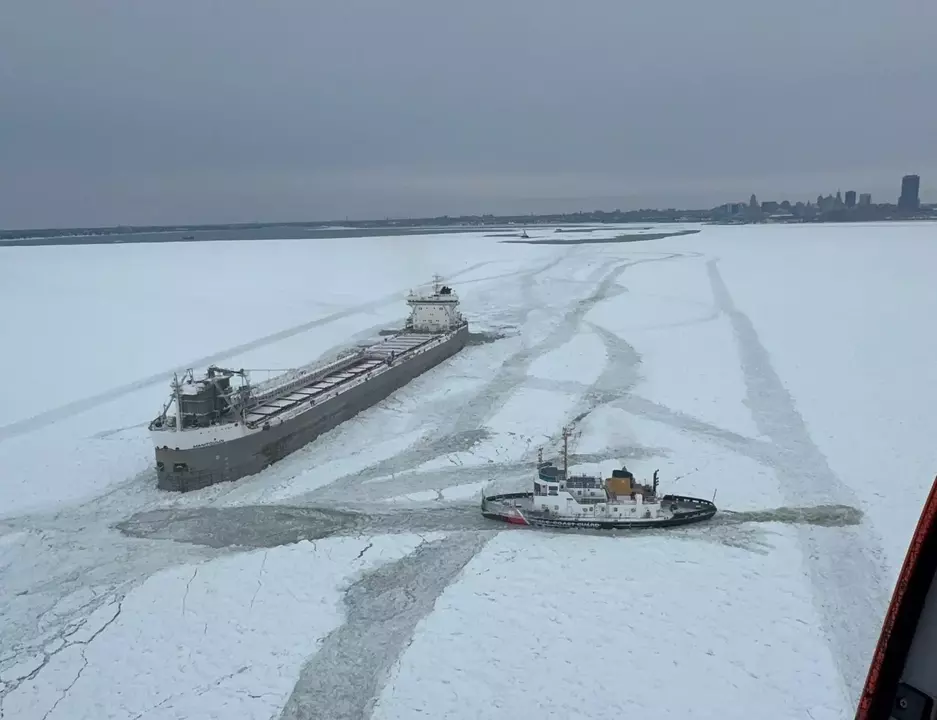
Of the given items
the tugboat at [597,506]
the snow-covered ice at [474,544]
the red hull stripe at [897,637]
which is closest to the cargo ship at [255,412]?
the snow-covered ice at [474,544]

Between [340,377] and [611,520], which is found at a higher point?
[340,377]

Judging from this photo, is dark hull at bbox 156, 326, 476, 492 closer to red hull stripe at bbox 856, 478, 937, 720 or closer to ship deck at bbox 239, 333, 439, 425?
ship deck at bbox 239, 333, 439, 425

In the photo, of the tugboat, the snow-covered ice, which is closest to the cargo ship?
the snow-covered ice

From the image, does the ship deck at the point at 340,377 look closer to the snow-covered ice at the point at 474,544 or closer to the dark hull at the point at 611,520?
the snow-covered ice at the point at 474,544

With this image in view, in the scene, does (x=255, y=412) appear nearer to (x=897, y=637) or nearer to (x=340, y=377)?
(x=340, y=377)

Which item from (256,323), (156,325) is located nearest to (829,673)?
(256,323)

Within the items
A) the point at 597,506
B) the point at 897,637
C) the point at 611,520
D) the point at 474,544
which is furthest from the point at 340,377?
the point at 897,637
